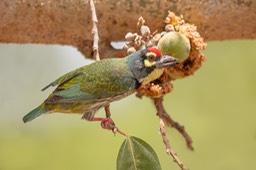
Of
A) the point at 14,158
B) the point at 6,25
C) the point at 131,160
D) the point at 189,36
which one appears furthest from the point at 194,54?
the point at 14,158

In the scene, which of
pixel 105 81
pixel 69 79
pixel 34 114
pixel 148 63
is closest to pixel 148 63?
pixel 148 63

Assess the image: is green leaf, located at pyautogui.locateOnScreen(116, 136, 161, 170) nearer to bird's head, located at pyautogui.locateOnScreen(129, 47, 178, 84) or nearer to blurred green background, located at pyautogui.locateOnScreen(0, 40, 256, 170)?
bird's head, located at pyautogui.locateOnScreen(129, 47, 178, 84)

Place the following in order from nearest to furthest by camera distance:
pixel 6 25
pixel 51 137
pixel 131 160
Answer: pixel 131 160 → pixel 6 25 → pixel 51 137

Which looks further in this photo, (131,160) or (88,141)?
(88,141)

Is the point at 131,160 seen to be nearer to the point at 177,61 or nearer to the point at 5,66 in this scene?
the point at 177,61

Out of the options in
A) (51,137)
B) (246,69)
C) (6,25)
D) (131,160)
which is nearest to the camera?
(131,160)

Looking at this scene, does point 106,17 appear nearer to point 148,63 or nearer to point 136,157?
point 148,63
